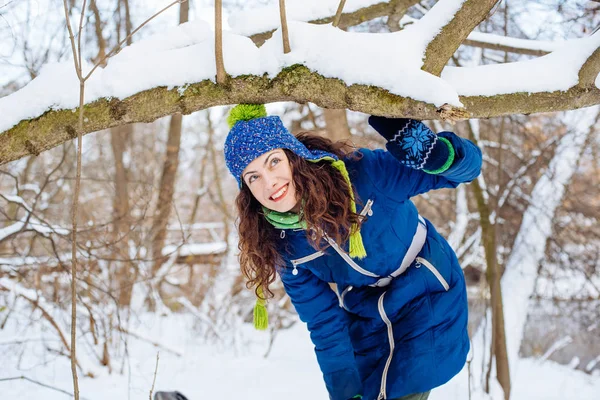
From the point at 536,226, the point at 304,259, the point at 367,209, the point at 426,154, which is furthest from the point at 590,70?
the point at 536,226

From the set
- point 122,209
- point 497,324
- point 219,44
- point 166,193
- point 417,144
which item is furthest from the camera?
point 166,193

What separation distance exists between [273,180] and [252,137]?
0.19m

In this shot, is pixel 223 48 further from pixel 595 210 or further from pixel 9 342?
pixel 595 210

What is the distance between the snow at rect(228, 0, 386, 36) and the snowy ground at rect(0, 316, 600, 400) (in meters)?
2.16

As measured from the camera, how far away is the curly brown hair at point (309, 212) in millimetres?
2064

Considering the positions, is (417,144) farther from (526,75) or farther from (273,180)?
(273,180)

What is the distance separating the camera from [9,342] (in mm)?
3490

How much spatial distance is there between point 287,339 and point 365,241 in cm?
413

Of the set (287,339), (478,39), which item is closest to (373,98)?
(478,39)

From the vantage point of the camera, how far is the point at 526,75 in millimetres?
1797

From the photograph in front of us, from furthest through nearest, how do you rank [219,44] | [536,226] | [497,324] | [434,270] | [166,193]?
[166,193]
[536,226]
[497,324]
[434,270]
[219,44]

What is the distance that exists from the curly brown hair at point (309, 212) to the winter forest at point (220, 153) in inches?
16.2

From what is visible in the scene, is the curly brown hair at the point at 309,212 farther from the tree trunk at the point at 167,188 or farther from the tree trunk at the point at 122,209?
the tree trunk at the point at 167,188

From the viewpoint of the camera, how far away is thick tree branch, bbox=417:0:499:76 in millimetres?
1715
